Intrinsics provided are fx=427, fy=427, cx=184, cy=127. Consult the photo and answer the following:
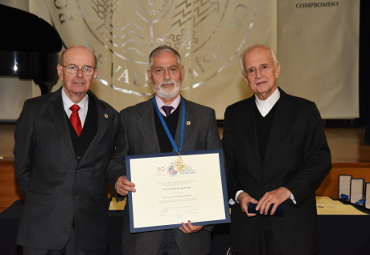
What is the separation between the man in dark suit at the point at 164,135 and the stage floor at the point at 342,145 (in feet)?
7.61

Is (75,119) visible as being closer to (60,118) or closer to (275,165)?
(60,118)

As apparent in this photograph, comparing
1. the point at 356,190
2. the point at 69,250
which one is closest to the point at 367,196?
the point at 356,190

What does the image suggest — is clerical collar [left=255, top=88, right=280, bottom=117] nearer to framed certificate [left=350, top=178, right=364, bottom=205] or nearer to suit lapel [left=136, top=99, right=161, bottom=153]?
suit lapel [left=136, top=99, right=161, bottom=153]

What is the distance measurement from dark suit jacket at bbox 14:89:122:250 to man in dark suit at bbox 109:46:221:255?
0.15 metres

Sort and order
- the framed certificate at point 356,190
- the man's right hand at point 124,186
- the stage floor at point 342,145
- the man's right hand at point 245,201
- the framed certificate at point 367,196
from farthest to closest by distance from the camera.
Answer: the stage floor at point 342,145 → the framed certificate at point 356,190 → the framed certificate at point 367,196 → the man's right hand at point 245,201 → the man's right hand at point 124,186

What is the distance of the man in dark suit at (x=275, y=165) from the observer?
234cm

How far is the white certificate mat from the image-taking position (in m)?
2.19

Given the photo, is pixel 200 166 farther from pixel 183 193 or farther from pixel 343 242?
pixel 343 242

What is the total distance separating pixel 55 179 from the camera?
2.31 meters

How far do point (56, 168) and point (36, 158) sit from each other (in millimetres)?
143

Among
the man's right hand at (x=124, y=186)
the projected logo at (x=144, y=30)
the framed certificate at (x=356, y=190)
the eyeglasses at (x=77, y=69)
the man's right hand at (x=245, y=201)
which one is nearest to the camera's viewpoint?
the man's right hand at (x=124, y=186)

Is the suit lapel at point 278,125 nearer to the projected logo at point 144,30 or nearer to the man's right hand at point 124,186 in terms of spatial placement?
the man's right hand at point 124,186

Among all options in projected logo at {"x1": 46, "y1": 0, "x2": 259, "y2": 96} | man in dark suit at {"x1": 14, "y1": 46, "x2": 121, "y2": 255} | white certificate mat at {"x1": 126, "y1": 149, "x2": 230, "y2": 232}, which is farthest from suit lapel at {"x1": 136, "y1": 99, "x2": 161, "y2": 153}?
projected logo at {"x1": 46, "y1": 0, "x2": 259, "y2": 96}

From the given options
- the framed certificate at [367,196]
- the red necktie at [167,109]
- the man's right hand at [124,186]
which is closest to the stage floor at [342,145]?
the framed certificate at [367,196]
